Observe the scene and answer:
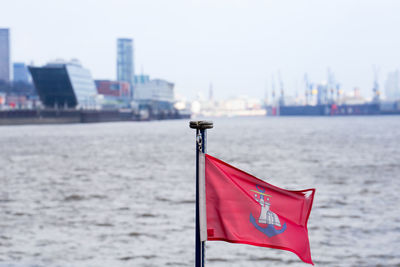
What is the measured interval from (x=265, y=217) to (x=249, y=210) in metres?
0.18

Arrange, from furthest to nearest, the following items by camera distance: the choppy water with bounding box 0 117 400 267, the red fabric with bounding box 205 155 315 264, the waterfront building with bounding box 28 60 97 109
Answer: the waterfront building with bounding box 28 60 97 109 → the choppy water with bounding box 0 117 400 267 → the red fabric with bounding box 205 155 315 264

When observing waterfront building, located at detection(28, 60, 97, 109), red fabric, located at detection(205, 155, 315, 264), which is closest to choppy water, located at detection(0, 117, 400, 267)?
red fabric, located at detection(205, 155, 315, 264)

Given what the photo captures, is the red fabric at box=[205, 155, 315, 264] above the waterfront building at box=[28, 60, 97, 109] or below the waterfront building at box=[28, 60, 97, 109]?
below

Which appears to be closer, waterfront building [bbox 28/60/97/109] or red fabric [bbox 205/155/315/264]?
red fabric [bbox 205/155/315/264]

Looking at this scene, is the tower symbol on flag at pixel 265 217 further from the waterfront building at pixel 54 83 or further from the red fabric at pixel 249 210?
the waterfront building at pixel 54 83

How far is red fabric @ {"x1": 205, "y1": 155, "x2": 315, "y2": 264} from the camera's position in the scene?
5.36 metres

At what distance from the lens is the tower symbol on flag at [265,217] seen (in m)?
5.39

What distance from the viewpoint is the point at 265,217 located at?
543 cm

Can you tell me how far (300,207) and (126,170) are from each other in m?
33.3

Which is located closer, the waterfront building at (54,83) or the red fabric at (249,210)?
the red fabric at (249,210)

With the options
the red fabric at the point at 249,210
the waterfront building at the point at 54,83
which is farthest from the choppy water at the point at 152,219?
the waterfront building at the point at 54,83

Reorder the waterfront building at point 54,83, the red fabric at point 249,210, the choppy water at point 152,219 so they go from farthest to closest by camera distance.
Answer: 1. the waterfront building at point 54,83
2. the choppy water at point 152,219
3. the red fabric at point 249,210

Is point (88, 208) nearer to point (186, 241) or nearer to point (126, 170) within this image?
point (186, 241)

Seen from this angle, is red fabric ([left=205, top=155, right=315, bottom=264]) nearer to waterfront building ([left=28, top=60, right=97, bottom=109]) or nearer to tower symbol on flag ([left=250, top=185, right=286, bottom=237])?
tower symbol on flag ([left=250, top=185, right=286, bottom=237])
